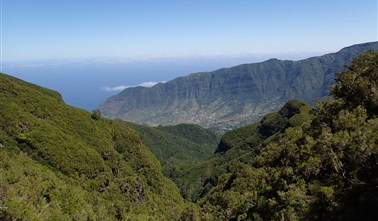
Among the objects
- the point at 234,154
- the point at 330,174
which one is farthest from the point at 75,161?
the point at 234,154

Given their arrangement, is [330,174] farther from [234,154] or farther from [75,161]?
[234,154]

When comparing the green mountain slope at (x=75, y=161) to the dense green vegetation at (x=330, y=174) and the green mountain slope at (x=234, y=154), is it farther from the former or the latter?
the green mountain slope at (x=234, y=154)

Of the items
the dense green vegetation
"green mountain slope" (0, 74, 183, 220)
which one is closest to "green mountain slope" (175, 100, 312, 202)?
"green mountain slope" (0, 74, 183, 220)

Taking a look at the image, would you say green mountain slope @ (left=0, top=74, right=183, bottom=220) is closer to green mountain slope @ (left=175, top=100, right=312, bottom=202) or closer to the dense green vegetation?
the dense green vegetation

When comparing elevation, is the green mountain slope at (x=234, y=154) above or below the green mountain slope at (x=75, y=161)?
below

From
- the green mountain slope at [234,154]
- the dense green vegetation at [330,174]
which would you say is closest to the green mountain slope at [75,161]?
the dense green vegetation at [330,174]

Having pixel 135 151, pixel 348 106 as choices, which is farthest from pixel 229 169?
pixel 348 106
